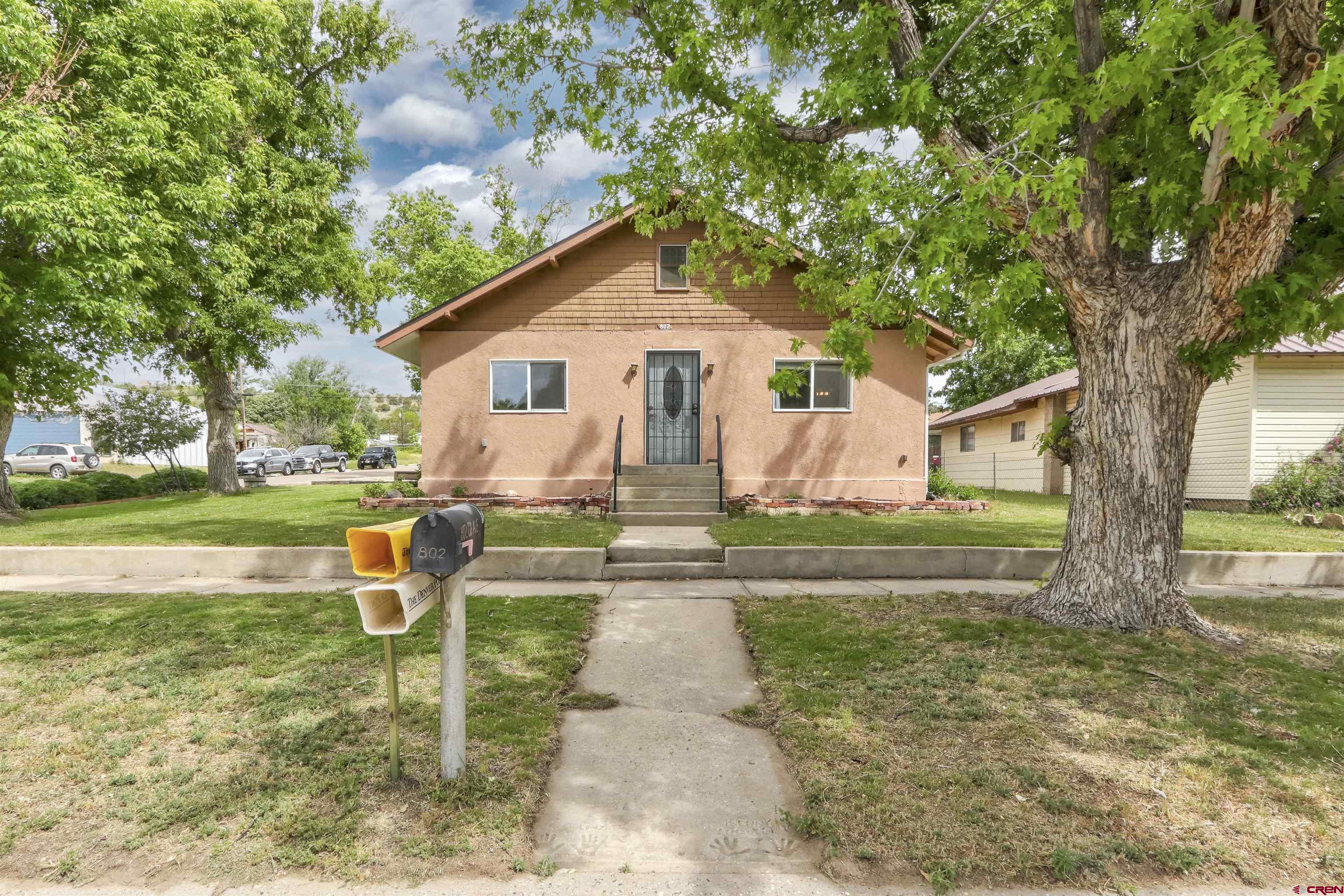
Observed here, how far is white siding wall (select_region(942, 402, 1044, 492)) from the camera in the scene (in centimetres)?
1916

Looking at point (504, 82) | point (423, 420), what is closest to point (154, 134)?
point (423, 420)

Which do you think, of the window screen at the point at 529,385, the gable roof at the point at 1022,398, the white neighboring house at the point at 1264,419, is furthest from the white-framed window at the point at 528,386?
the gable roof at the point at 1022,398

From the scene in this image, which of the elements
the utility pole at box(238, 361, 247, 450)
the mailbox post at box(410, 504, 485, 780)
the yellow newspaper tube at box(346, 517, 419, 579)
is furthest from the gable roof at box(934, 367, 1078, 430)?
the utility pole at box(238, 361, 247, 450)

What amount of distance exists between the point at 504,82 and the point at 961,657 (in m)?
7.94

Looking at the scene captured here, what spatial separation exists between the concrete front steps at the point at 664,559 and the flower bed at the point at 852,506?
3.69m

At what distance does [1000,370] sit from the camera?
32.0 m

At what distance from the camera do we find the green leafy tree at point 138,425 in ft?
56.4

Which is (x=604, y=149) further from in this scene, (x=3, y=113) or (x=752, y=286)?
(x=3, y=113)

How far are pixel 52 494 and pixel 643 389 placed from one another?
14.7 m

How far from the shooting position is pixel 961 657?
4137 millimetres

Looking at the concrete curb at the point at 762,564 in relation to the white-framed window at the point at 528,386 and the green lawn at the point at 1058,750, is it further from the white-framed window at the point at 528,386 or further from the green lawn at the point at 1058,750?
the white-framed window at the point at 528,386

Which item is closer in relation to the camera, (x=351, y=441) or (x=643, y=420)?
(x=643, y=420)

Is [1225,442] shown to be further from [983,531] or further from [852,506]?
[852,506]

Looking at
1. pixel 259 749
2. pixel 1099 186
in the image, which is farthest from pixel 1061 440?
pixel 259 749
